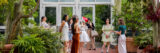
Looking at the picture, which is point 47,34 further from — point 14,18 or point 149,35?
point 149,35

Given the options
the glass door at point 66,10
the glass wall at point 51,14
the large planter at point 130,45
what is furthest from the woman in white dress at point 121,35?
the glass wall at point 51,14

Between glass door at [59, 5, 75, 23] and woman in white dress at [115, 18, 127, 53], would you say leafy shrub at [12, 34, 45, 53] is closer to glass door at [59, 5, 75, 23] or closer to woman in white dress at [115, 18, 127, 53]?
woman in white dress at [115, 18, 127, 53]

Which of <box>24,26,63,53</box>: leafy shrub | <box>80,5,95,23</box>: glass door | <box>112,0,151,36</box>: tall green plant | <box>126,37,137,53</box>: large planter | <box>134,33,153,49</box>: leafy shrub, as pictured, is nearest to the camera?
<box>24,26,63,53</box>: leafy shrub

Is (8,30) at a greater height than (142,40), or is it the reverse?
(8,30)

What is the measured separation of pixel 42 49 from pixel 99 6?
944 cm

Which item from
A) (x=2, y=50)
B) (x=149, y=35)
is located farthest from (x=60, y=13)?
(x=2, y=50)

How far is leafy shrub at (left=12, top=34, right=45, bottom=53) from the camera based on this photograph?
21.9 feet

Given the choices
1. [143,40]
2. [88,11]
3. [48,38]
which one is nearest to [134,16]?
[143,40]

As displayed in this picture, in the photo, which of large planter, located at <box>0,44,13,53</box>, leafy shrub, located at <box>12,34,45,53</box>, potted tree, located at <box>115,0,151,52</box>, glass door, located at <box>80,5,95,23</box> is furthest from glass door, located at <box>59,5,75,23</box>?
large planter, located at <box>0,44,13,53</box>

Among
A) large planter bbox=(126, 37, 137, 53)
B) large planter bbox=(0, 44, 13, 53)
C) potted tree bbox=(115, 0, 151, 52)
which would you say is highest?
potted tree bbox=(115, 0, 151, 52)

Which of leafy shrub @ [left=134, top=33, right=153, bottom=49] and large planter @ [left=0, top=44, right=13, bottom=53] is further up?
large planter @ [left=0, top=44, right=13, bottom=53]

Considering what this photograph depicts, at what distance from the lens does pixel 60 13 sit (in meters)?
16.3

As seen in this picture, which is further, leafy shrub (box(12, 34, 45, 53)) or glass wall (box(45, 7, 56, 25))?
glass wall (box(45, 7, 56, 25))

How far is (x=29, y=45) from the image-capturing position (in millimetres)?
6770
